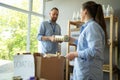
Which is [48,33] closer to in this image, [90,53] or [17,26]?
[17,26]

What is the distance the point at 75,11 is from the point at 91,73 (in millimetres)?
2317

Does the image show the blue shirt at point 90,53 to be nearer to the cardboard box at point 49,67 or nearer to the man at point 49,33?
the cardboard box at point 49,67

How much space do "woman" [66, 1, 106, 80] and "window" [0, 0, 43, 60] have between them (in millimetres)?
1947

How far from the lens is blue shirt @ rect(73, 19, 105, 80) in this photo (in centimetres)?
137

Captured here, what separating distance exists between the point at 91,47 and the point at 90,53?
0.16 feet

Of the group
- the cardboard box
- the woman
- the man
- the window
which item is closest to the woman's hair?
the woman

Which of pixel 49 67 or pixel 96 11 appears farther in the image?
pixel 49 67

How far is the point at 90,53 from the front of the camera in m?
1.36

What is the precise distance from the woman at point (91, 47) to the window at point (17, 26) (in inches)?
76.6

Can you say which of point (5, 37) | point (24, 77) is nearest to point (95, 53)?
point (24, 77)

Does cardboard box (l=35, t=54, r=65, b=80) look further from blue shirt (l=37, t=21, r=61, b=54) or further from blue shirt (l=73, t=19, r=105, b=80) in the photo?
blue shirt (l=37, t=21, r=61, b=54)

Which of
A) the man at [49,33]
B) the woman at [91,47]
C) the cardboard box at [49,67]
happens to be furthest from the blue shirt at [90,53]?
the man at [49,33]

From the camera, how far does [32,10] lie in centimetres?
371

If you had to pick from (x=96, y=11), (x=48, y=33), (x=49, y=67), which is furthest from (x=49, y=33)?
(x=96, y=11)
